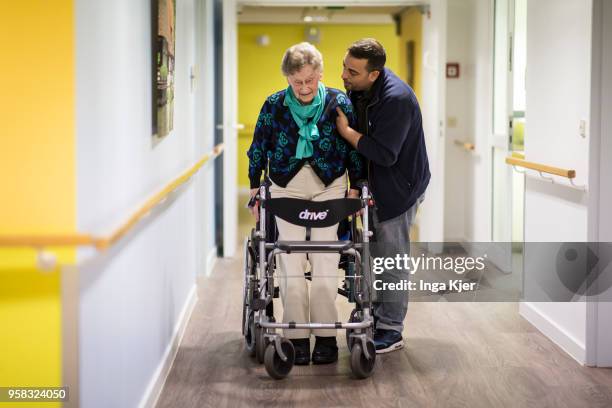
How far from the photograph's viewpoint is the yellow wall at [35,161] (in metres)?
2.15

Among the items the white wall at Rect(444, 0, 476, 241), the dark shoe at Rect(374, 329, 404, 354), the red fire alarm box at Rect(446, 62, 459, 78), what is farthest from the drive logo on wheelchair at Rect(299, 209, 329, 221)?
the red fire alarm box at Rect(446, 62, 459, 78)

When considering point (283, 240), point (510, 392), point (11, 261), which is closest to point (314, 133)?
point (283, 240)

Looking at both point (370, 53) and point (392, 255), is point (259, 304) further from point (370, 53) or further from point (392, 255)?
point (370, 53)

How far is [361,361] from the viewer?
11.9ft

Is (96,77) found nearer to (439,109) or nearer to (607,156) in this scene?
(607,156)

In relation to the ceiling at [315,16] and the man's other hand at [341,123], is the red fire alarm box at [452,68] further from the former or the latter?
the man's other hand at [341,123]

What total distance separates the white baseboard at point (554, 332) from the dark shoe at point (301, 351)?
4.11 feet

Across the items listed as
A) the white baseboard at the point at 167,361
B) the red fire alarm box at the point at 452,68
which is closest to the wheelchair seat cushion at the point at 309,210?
the white baseboard at the point at 167,361

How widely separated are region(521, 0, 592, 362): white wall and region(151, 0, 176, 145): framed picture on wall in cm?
185

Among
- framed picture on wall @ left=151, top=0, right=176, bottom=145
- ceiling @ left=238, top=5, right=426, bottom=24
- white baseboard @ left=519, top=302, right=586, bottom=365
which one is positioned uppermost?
ceiling @ left=238, top=5, right=426, bottom=24

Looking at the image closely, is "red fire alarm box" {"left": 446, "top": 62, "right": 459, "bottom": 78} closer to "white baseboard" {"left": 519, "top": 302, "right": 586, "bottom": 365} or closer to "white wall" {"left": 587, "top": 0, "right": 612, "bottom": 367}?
"white baseboard" {"left": 519, "top": 302, "right": 586, "bottom": 365}

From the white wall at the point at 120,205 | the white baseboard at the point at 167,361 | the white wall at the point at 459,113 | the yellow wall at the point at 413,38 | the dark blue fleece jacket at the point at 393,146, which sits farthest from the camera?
the yellow wall at the point at 413,38

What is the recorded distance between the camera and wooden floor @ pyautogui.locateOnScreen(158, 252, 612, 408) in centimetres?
346

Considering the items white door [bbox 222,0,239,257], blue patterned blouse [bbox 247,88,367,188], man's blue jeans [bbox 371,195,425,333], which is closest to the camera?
blue patterned blouse [bbox 247,88,367,188]
